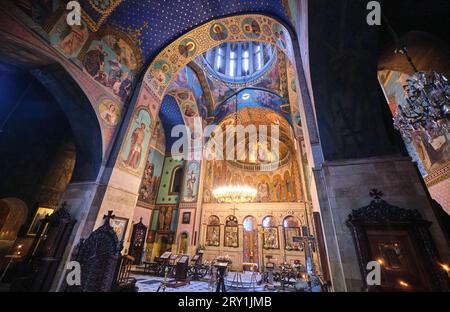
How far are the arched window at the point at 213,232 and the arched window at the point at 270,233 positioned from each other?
3.65m

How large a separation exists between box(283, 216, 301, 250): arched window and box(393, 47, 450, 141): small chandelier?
11487 millimetres

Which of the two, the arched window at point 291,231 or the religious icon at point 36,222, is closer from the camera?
the religious icon at point 36,222

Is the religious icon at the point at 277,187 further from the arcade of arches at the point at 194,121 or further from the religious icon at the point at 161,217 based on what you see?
the religious icon at the point at 161,217

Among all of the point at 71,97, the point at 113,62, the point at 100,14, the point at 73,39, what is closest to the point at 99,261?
the point at 71,97

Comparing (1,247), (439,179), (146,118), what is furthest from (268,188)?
(1,247)

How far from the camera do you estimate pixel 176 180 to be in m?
14.4

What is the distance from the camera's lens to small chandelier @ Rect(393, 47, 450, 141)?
284 centimetres

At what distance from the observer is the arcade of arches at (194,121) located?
3414mm

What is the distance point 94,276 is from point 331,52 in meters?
7.40
